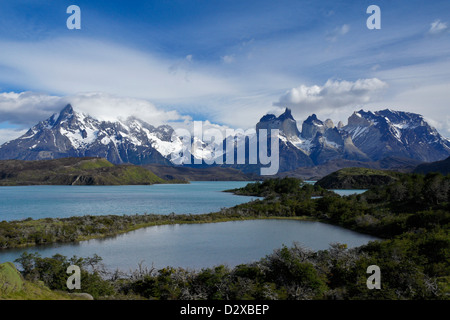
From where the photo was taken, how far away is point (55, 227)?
50.7 metres

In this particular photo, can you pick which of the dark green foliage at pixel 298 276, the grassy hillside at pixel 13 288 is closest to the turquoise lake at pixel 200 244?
the dark green foliage at pixel 298 276

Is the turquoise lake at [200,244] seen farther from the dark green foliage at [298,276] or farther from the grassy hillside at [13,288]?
the grassy hillside at [13,288]

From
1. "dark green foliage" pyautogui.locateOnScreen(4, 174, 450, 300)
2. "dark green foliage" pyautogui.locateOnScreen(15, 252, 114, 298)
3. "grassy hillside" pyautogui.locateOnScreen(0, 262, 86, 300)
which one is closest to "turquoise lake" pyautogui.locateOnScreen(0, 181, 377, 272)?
"dark green foliage" pyautogui.locateOnScreen(4, 174, 450, 300)

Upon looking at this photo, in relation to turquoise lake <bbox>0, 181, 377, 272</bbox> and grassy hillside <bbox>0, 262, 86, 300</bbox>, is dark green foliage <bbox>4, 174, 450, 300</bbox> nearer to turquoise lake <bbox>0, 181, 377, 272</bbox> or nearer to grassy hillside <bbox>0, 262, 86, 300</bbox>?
turquoise lake <bbox>0, 181, 377, 272</bbox>

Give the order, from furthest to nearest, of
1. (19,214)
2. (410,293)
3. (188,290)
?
(19,214)
(188,290)
(410,293)

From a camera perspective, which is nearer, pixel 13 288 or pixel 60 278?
pixel 13 288

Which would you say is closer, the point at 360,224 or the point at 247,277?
the point at 247,277

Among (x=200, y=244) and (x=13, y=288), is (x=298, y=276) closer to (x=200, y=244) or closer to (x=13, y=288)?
(x=13, y=288)

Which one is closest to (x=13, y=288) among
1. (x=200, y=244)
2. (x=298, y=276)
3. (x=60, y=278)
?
(x=60, y=278)

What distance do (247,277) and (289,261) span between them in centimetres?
347
